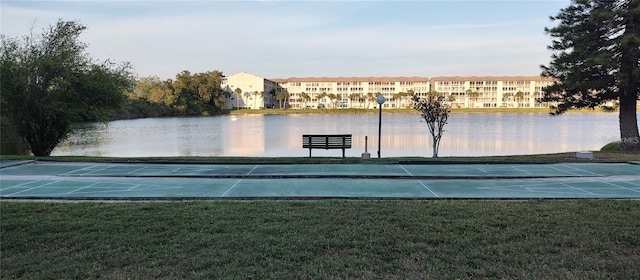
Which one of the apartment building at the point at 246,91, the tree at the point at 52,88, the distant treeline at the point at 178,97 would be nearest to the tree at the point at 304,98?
the apartment building at the point at 246,91

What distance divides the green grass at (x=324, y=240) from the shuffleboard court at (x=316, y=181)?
3.83 feet

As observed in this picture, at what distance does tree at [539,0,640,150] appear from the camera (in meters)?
14.4

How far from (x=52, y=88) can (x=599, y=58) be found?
1823 centimetres

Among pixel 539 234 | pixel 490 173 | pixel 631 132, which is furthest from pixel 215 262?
pixel 631 132

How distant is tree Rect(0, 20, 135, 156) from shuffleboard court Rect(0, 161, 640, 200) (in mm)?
5200

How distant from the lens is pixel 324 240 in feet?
14.5

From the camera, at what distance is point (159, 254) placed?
4098 mm

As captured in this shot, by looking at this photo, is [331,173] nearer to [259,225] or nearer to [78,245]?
[259,225]

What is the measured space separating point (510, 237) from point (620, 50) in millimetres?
13375

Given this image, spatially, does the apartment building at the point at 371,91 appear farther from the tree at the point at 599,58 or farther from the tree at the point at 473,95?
the tree at the point at 599,58

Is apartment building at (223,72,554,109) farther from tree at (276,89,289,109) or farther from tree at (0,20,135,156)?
tree at (0,20,135,156)

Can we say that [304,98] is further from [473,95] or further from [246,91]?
[473,95]

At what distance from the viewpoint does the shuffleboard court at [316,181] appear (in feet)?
24.5

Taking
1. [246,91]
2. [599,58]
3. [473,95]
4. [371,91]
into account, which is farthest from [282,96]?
[599,58]
